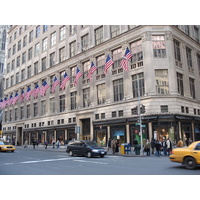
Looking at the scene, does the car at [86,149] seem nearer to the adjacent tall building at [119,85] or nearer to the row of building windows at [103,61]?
the adjacent tall building at [119,85]

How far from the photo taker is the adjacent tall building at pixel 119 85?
88.8 ft

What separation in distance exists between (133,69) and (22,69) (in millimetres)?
36037

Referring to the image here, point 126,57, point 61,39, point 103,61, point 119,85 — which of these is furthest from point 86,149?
point 61,39

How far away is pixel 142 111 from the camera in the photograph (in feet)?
86.8

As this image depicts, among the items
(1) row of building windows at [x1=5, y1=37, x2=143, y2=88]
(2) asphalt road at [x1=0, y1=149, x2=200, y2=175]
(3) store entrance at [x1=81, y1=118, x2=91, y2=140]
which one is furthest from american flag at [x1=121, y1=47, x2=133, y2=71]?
(2) asphalt road at [x1=0, y1=149, x2=200, y2=175]

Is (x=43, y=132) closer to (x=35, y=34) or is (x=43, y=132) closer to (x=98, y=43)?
(x=98, y=43)

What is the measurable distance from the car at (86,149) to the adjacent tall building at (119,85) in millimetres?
7770

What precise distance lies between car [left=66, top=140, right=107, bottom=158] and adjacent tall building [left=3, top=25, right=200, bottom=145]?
306 inches

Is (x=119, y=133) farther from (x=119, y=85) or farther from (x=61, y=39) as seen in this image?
(x=61, y=39)

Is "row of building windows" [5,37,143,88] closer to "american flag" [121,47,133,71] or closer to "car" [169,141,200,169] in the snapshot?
"american flag" [121,47,133,71]

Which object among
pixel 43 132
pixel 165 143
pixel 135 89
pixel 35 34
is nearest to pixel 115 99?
pixel 135 89

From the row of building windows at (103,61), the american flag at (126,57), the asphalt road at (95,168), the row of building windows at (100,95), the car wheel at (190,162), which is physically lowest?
the asphalt road at (95,168)

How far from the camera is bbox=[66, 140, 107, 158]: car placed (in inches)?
762

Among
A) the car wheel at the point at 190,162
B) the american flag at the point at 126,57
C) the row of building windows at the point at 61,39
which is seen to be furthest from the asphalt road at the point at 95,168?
the row of building windows at the point at 61,39
